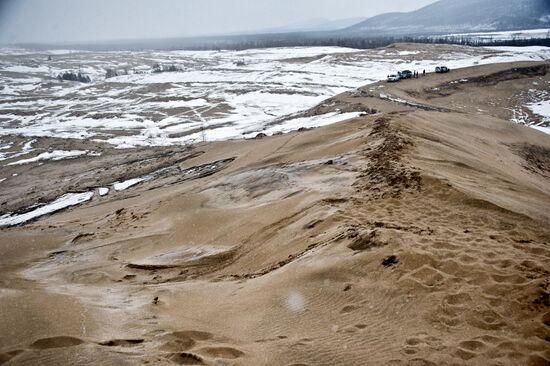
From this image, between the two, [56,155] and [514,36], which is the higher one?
[514,36]

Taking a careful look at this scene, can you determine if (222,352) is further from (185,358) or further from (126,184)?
(126,184)

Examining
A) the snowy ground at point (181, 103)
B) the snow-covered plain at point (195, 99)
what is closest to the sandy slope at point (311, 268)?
the snowy ground at point (181, 103)

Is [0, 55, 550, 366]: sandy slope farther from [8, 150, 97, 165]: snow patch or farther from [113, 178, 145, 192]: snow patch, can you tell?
[8, 150, 97, 165]: snow patch

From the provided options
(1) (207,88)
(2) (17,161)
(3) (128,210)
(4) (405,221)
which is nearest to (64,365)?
(4) (405,221)

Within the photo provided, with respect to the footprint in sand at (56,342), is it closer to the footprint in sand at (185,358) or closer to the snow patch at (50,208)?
the footprint in sand at (185,358)

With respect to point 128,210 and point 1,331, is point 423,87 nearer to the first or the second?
point 128,210

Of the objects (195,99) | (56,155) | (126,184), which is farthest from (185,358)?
(195,99)
